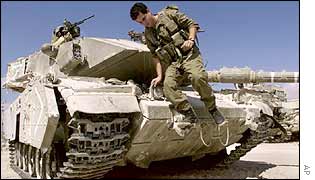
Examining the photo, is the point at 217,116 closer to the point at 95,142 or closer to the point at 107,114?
the point at 107,114

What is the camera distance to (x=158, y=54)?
478 cm

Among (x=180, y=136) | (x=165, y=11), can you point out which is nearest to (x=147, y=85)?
(x=180, y=136)

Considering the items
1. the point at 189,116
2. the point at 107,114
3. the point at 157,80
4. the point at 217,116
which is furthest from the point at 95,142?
the point at 217,116

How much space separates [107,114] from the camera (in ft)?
15.3

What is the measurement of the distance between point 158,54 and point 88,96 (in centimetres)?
89

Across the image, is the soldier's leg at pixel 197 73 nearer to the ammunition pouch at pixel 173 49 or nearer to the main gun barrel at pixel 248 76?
the ammunition pouch at pixel 173 49

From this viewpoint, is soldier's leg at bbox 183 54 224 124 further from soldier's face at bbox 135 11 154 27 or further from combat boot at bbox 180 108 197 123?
soldier's face at bbox 135 11 154 27

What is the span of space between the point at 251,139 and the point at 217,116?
175 cm

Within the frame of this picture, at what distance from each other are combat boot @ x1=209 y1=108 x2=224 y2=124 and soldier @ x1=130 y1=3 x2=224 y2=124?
50 centimetres

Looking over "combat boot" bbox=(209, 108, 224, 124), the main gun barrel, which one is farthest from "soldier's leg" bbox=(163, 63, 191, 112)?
the main gun barrel

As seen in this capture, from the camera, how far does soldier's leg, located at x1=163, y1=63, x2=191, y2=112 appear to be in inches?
184

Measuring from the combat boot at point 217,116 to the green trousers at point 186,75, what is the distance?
53 cm
